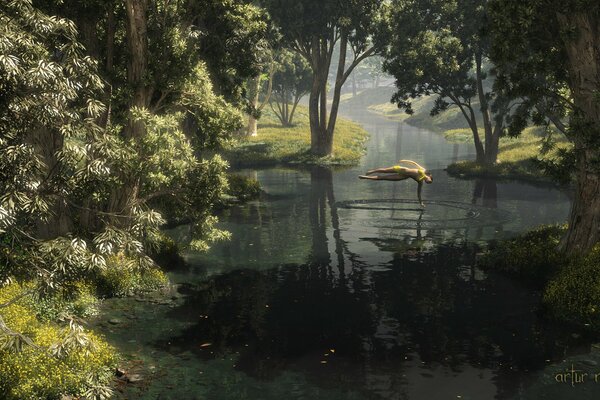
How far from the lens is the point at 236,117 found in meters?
25.9

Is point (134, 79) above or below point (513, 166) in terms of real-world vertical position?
above

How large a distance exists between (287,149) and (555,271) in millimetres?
48908

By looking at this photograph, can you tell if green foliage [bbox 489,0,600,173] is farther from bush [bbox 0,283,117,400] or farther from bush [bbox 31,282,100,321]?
bush [bbox 0,283,117,400]

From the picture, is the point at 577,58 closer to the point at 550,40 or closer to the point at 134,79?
the point at 550,40

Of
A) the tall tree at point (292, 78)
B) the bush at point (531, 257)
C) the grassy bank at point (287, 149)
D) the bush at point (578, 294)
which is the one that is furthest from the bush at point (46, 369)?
the tall tree at point (292, 78)

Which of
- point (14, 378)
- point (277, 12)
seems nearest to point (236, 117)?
point (14, 378)

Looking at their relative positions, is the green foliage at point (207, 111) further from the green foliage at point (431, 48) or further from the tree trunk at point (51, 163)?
the green foliage at point (431, 48)

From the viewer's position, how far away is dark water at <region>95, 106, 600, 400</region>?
52.3 ft

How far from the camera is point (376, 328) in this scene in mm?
19547

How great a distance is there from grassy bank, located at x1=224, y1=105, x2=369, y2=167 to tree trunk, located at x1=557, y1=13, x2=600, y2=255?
36819 mm

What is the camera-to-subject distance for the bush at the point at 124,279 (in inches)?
904

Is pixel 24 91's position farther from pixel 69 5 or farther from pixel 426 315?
pixel 426 315

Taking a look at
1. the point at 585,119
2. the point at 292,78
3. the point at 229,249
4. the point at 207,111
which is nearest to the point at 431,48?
the point at 229,249

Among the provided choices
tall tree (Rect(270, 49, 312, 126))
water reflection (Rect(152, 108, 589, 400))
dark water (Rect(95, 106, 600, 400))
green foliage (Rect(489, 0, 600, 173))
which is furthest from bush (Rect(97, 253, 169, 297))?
tall tree (Rect(270, 49, 312, 126))
